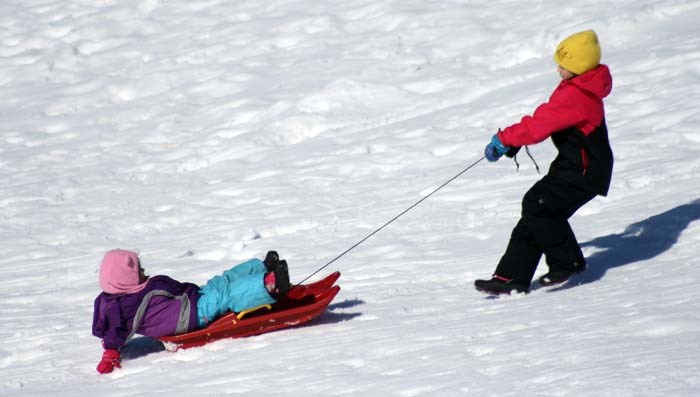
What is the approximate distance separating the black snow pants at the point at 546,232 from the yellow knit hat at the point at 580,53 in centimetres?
64

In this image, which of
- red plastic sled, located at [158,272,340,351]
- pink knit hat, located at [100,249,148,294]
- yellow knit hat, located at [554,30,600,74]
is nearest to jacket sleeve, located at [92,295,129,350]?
pink knit hat, located at [100,249,148,294]

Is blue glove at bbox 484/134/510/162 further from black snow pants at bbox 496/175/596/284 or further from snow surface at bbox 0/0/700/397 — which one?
snow surface at bbox 0/0/700/397

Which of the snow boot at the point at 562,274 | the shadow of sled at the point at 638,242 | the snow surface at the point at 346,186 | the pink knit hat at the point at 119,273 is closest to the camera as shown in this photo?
the snow surface at the point at 346,186

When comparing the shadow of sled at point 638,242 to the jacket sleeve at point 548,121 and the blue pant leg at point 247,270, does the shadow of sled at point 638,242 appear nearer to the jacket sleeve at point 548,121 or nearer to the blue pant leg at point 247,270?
the jacket sleeve at point 548,121

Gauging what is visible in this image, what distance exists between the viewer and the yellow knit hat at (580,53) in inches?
213

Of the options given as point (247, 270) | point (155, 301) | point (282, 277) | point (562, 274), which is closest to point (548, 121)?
point (562, 274)

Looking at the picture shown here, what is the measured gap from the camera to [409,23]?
1270cm

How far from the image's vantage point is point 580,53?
213 inches

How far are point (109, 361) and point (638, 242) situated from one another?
336 centimetres

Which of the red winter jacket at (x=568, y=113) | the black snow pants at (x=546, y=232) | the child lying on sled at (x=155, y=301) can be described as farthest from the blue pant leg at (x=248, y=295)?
the red winter jacket at (x=568, y=113)

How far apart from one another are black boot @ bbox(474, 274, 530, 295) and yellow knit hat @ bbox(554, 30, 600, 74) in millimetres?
1256

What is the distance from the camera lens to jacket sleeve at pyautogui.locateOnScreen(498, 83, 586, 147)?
5.38 meters

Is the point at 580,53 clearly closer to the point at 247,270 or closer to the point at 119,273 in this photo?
the point at 247,270

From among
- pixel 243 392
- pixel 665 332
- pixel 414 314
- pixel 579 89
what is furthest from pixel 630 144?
pixel 243 392
